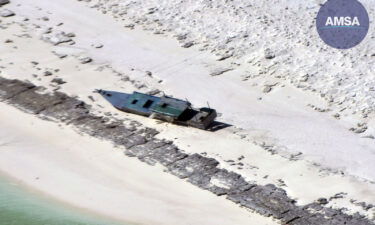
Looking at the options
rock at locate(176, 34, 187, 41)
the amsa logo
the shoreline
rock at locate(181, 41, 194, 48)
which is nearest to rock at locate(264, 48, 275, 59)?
the amsa logo

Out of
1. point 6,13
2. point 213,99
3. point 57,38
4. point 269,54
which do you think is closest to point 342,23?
point 269,54

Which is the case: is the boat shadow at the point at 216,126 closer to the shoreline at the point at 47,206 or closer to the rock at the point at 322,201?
the rock at the point at 322,201

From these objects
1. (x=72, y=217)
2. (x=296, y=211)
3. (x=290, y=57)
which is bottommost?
(x=72, y=217)

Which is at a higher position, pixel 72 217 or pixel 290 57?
pixel 290 57

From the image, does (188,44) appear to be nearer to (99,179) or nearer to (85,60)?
(85,60)

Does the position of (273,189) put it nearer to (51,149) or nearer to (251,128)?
(251,128)

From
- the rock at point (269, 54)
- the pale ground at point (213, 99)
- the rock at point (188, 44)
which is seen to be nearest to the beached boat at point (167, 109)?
the pale ground at point (213, 99)

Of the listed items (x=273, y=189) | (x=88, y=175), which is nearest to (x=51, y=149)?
(x=88, y=175)
